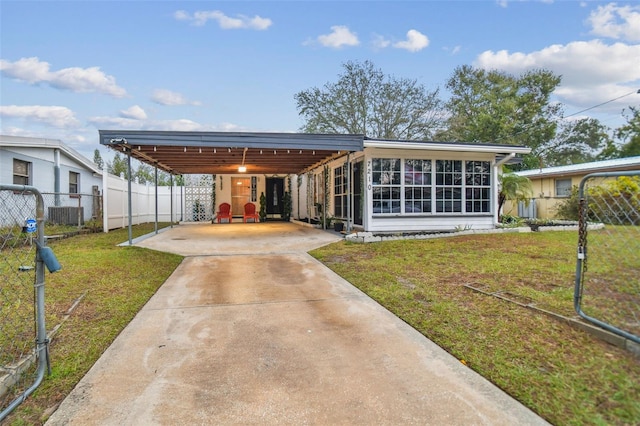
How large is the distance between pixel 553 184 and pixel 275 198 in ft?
48.2

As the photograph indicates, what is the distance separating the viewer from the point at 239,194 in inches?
707

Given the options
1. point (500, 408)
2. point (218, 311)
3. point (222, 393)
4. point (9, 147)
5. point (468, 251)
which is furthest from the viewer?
point (9, 147)

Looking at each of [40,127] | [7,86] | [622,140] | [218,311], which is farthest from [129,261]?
[622,140]

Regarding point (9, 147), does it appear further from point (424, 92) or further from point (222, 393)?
point (424, 92)

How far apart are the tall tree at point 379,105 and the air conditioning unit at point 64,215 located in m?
18.9

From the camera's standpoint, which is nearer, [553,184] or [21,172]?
[21,172]

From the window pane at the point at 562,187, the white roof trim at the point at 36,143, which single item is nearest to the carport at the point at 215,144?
the white roof trim at the point at 36,143

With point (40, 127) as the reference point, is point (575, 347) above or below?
below

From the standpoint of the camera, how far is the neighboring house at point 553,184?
1628 centimetres

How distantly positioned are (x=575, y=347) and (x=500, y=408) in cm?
127

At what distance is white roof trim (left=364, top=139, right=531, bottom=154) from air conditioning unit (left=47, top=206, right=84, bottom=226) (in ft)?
32.6

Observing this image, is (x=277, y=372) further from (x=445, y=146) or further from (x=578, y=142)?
(x=578, y=142)

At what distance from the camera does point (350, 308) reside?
4.02 m

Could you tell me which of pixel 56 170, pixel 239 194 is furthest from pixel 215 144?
pixel 239 194
